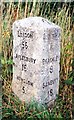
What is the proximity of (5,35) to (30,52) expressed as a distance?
66cm

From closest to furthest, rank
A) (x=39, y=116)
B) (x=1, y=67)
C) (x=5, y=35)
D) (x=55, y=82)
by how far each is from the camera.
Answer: (x=39, y=116)
(x=55, y=82)
(x=1, y=67)
(x=5, y=35)

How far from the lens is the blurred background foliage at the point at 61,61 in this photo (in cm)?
255

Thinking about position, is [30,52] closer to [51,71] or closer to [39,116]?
[51,71]

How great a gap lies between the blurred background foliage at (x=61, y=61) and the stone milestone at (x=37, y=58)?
92mm

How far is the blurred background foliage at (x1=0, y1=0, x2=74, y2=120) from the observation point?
2.55 metres

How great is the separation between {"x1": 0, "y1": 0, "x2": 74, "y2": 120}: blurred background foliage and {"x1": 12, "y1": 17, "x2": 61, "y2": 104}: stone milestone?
92mm

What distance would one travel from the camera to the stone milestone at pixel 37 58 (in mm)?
2518

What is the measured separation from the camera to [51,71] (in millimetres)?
2602

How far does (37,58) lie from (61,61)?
19.7 inches

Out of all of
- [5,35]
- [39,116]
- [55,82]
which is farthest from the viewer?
A: [5,35]

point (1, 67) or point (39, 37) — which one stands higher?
point (39, 37)

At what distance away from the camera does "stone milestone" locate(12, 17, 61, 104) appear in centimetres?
252

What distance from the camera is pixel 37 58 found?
99.8 inches

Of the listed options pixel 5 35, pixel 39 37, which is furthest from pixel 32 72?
pixel 5 35
